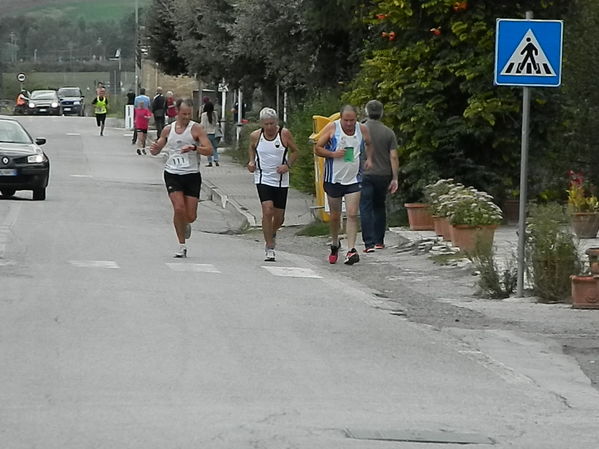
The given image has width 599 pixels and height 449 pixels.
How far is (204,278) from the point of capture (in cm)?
1508

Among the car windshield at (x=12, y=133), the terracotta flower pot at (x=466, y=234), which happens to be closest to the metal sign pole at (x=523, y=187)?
the terracotta flower pot at (x=466, y=234)

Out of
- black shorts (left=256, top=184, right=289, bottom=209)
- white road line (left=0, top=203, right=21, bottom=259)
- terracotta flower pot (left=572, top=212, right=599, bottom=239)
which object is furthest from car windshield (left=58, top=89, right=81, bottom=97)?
black shorts (left=256, top=184, right=289, bottom=209)

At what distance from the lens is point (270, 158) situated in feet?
56.6

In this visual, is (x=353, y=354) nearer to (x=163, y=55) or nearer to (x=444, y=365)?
(x=444, y=365)

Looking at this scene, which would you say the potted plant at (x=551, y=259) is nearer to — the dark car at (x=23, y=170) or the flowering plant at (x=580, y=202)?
the flowering plant at (x=580, y=202)

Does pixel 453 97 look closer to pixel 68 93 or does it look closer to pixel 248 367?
pixel 248 367

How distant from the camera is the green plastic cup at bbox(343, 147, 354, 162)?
17.4 metres

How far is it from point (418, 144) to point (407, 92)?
0.81 meters

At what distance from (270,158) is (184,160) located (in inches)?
40.1

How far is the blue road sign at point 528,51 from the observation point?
1414 cm

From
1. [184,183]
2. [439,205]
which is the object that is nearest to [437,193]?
[439,205]

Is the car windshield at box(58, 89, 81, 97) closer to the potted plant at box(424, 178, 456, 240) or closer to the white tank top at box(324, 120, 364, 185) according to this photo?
the potted plant at box(424, 178, 456, 240)

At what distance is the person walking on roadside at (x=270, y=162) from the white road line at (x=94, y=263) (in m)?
2.05

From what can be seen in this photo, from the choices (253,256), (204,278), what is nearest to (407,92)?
(253,256)
